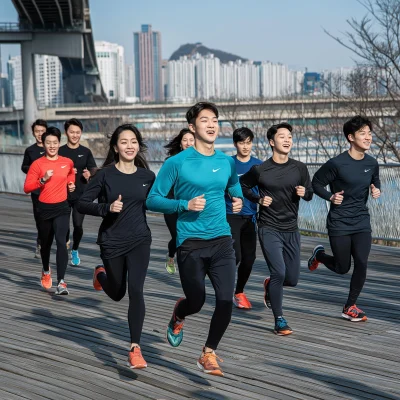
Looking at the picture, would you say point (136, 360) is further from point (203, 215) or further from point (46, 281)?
point (46, 281)

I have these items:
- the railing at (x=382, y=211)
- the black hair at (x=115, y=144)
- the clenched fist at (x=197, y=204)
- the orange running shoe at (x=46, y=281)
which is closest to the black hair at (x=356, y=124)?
the black hair at (x=115, y=144)

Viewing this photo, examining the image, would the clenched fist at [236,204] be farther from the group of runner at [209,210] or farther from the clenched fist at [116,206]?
the clenched fist at [116,206]

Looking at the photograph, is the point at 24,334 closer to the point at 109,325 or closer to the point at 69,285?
the point at 109,325

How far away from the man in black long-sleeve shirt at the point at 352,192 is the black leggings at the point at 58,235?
123 inches

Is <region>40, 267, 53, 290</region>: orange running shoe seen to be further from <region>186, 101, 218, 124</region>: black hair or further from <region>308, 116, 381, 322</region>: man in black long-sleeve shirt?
<region>186, 101, 218, 124</region>: black hair

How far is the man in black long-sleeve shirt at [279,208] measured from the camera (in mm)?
7578

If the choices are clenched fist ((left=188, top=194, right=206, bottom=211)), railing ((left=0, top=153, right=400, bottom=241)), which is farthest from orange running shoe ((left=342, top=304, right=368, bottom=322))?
railing ((left=0, top=153, right=400, bottom=241))

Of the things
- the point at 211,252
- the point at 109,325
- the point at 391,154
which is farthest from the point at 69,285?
the point at 391,154

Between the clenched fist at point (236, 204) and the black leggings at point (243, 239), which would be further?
the black leggings at point (243, 239)

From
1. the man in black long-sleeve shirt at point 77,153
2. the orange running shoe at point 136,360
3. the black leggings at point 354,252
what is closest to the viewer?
the orange running shoe at point 136,360

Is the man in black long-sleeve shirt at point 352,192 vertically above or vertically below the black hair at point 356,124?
below

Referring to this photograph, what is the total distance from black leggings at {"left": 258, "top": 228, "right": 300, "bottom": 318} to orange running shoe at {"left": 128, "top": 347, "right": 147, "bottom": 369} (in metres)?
1.64

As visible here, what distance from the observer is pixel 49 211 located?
31.9ft

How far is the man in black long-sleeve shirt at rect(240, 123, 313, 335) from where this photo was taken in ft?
24.9
